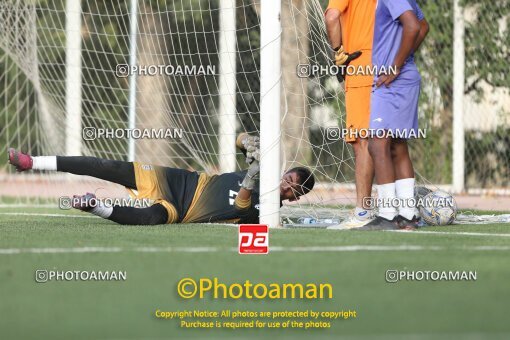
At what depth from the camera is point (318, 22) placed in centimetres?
970

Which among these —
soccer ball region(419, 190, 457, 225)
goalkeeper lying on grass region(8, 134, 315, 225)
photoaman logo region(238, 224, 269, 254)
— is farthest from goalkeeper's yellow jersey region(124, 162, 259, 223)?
photoaman logo region(238, 224, 269, 254)

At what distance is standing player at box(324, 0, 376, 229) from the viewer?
26.3 feet

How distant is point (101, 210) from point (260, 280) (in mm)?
2787


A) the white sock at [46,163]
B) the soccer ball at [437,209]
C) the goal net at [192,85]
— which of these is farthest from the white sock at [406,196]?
the white sock at [46,163]

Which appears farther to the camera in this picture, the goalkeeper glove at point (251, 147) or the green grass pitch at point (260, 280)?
the goalkeeper glove at point (251, 147)

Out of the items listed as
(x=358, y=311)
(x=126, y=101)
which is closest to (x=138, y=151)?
(x=126, y=101)

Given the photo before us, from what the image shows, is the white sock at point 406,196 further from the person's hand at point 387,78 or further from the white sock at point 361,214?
the person's hand at point 387,78

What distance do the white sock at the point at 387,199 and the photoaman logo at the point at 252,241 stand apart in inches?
62.6

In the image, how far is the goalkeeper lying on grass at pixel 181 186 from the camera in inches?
323

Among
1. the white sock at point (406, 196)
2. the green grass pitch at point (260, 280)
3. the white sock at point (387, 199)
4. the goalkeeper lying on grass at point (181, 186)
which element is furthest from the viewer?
the goalkeeper lying on grass at point (181, 186)

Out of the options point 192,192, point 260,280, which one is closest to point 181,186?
point 192,192

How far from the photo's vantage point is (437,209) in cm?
847

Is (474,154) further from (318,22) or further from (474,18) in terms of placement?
(318,22)

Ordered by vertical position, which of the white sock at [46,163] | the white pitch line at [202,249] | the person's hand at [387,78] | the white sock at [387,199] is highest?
the person's hand at [387,78]
